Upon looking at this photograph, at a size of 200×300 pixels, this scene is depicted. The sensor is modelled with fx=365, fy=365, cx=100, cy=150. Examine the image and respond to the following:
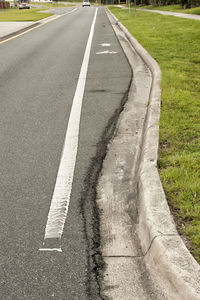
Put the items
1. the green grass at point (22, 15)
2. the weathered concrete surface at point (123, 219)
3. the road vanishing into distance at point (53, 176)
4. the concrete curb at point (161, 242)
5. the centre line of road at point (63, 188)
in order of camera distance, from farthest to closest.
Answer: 1. the green grass at point (22, 15)
2. the centre line of road at point (63, 188)
3. the road vanishing into distance at point (53, 176)
4. the weathered concrete surface at point (123, 219)
5. the concrete curb at point (161, 242)

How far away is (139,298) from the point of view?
2223 millimetres

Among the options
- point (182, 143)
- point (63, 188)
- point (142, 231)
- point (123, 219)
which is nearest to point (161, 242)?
point (142, 231)

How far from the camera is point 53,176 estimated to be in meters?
3.71

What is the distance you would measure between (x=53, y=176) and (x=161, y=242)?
5.22ft

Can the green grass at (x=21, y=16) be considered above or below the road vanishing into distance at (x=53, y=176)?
above

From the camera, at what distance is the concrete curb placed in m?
2.15

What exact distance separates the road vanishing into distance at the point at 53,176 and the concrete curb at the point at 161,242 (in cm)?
39

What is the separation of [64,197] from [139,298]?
4.38 feet

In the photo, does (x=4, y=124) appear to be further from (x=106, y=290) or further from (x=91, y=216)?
(x=106, y=290)

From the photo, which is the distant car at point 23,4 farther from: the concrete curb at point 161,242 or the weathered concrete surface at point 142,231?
the concrete curb at point 161,242

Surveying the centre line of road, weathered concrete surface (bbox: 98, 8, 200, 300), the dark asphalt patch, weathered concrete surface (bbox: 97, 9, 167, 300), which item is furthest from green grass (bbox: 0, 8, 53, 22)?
weathered concrete surface (bbox: 98, 8, 200, 300)

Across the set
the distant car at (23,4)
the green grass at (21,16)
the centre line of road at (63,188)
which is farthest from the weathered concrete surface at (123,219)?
the distant car at (23,4)

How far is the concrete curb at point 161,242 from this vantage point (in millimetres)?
2146

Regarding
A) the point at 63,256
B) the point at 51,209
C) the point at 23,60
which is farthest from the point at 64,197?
the point at 23,60
